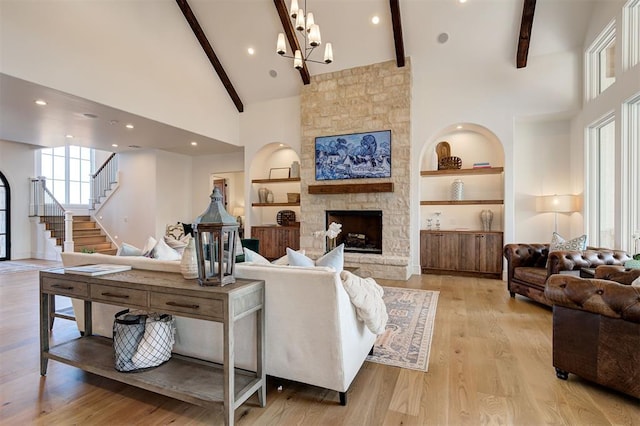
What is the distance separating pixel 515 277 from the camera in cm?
429

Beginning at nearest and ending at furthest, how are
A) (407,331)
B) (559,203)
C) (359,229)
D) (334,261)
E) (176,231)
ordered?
(334,261), (407,331), (559,203), (359,229), (176,231)

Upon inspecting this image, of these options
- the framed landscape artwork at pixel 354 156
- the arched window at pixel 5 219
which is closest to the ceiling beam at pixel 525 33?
the framed landscape artwork at pixel 354 156

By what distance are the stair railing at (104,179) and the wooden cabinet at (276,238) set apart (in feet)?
15.4

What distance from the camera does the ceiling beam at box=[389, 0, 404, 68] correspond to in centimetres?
491

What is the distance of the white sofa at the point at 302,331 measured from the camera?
6.11 ft

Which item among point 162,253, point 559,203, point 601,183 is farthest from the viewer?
point 559,203

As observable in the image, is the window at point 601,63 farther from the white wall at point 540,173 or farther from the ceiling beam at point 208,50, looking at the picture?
the ceiling beam at point 208,50

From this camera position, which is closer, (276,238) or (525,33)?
(525,33)

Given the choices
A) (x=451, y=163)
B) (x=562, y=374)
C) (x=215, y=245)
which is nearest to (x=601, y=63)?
(x=451, y=163)

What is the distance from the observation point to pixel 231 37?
605 cm

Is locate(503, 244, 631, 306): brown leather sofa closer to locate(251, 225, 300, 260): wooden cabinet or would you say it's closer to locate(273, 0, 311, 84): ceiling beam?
locate(251, 225, 300, 260): wooden cabinet

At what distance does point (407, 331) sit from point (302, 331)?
1692 millimetres

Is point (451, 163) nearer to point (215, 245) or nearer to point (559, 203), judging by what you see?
point (559, 203)

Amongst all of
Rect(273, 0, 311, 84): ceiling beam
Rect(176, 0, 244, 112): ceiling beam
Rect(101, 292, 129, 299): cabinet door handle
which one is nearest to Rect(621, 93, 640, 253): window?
Rect(273, 0, 311, 84): ceiling beam
